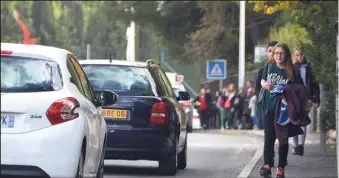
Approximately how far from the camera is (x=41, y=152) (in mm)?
8727

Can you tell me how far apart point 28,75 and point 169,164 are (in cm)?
555

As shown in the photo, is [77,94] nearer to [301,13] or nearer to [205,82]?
[301,13]

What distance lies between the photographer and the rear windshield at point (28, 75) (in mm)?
8898

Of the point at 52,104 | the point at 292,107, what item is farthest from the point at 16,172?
the point at 292,107

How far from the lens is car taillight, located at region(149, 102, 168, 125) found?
1388 centimetres

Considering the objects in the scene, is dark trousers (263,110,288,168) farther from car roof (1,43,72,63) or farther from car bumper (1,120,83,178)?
car bumper (1,120,83,178)

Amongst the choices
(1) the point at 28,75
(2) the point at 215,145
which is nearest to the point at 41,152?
(1) the point at 28,75

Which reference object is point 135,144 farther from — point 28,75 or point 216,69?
point 216,69

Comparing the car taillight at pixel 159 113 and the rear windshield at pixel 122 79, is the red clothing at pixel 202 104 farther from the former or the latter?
the car taillight at pixel 159 113

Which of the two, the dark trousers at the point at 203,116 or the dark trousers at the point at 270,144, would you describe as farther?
the dark trousers at the point at 203,116

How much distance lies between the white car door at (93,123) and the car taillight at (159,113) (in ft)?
10.0

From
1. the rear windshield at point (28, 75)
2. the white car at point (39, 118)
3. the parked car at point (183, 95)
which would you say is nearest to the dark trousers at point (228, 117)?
the parked car at point (183, 95)

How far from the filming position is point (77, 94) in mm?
9414

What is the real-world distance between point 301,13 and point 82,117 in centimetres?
936
